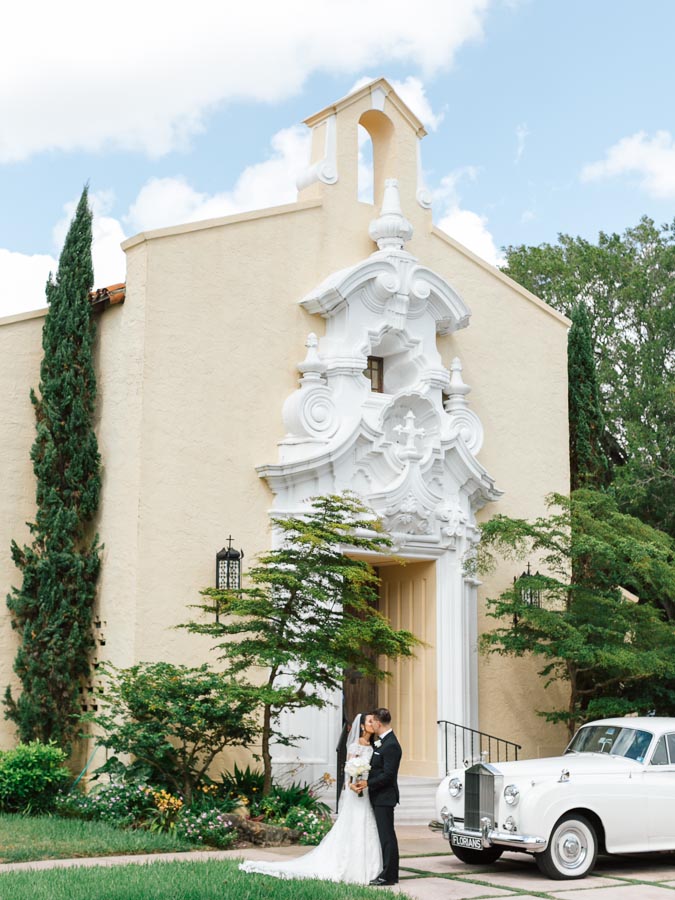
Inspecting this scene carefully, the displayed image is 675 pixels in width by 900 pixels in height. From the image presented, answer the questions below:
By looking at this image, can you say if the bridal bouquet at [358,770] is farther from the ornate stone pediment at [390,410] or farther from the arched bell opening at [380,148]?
the arched bell opening at [380,148]

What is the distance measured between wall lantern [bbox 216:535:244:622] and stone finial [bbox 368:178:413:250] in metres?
5.33

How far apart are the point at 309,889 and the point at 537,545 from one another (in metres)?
8.11

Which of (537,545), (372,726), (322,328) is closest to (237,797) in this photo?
(372,726)

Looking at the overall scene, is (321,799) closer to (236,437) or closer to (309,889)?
(236,437)

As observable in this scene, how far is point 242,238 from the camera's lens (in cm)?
1579

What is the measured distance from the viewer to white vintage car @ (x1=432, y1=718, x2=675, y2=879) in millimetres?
10508

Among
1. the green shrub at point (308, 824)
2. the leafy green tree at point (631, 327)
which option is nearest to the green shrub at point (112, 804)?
the green shrub at point (308, 824)

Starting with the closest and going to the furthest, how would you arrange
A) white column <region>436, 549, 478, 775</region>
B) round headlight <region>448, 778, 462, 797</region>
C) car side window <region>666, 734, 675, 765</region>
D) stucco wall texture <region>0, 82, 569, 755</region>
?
round headlight <region>448, 778, 462, 797</region>, car side window <region>666, 734, 675, 765</region>, stucco wall texture <region>0, 82, 569, 755</region>, white column <region>436, 549, 478, 775</region>

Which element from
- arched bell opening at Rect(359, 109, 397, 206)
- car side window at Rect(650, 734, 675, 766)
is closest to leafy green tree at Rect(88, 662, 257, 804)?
car side window at Rect(650, 734, 675, 766)

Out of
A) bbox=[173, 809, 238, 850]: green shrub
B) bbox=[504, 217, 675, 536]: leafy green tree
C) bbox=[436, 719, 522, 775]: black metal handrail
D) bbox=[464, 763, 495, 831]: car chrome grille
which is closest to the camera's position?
bbox=[464, 763, 495, 831]: car chrome grille

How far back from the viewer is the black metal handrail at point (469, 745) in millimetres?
16094

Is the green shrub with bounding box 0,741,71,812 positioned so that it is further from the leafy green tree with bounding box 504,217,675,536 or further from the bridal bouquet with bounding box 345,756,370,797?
the leafy green tree with bounding box 504,217,675,536

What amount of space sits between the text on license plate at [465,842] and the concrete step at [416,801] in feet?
12.3

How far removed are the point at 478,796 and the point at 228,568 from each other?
4.88m
